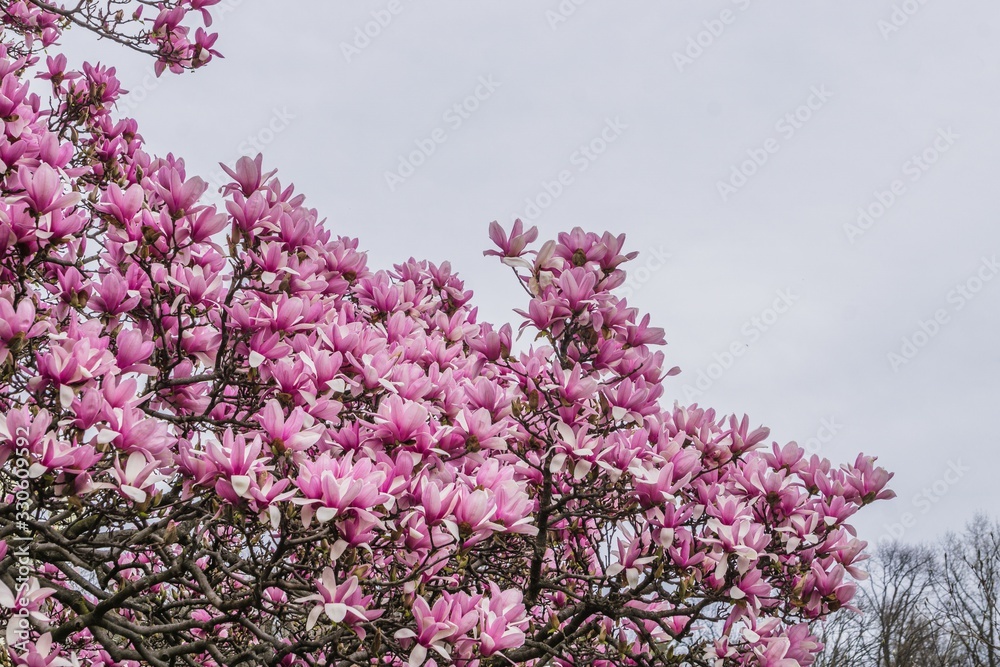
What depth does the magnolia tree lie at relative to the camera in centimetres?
239

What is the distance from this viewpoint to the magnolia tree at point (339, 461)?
2.39 meters

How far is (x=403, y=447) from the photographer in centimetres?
259

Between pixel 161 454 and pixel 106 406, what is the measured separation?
0.70 ft

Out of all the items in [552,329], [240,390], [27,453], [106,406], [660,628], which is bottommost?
[660,628]

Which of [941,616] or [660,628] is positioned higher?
[941,616]

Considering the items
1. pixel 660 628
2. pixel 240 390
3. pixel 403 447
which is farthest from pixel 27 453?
pixel 660 628

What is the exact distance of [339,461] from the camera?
8.13ft

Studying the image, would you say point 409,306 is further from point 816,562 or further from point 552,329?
point 816,562

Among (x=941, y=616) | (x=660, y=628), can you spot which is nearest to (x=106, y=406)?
(x=660, y=628)

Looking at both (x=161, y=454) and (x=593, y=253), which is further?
(x=593, y=253)

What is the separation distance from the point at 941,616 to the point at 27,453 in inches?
626

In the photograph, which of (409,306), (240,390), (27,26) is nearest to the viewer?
(240,390)

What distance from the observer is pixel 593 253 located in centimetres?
328

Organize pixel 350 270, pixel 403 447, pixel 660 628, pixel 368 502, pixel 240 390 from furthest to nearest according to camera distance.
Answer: pixel 350 270, pixel 660 628, pixel 240 390, pixel 403 447, pixel 368 502
